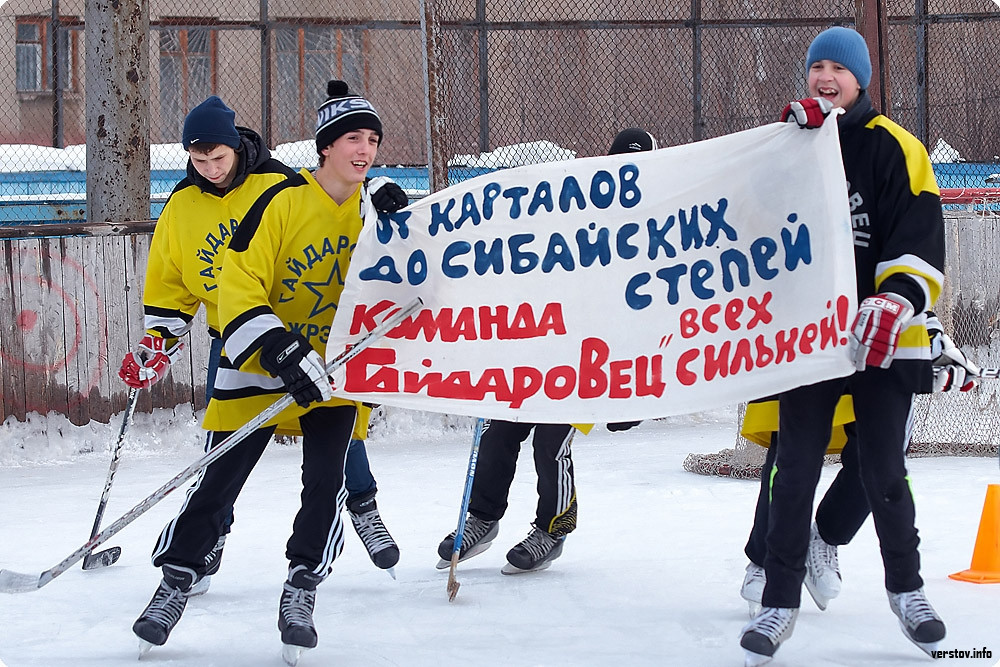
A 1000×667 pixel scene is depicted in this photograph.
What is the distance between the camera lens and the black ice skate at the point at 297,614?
131 inches

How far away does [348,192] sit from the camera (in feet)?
11.8

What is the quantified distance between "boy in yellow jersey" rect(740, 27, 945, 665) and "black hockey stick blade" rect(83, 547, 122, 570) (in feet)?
7.96

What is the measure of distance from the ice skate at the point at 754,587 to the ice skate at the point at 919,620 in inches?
17.3

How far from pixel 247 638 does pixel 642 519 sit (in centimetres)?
201

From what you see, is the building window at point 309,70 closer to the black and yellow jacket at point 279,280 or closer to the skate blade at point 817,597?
the black and yellow jacket at point 279,280

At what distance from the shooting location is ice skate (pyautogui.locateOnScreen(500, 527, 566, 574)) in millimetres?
4289

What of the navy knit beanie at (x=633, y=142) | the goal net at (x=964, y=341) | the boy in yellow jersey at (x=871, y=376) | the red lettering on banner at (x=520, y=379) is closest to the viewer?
the boy in yellow jersey at (x=871, y=376)

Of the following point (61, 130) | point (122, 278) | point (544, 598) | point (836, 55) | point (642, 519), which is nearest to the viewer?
point (836, 55)

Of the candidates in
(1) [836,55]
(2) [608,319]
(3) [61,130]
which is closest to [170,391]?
(3) [61,130]

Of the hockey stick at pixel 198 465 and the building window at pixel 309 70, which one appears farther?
the building window at pixel 309 70

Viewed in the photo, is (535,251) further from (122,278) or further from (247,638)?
(122,278)

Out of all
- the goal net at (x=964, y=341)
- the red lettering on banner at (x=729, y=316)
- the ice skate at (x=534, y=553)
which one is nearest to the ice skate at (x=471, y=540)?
the ice skate at (x=534, y=553)

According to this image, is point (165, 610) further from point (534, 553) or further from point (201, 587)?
point (534, 553)

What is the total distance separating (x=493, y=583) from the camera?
4.22 metres
